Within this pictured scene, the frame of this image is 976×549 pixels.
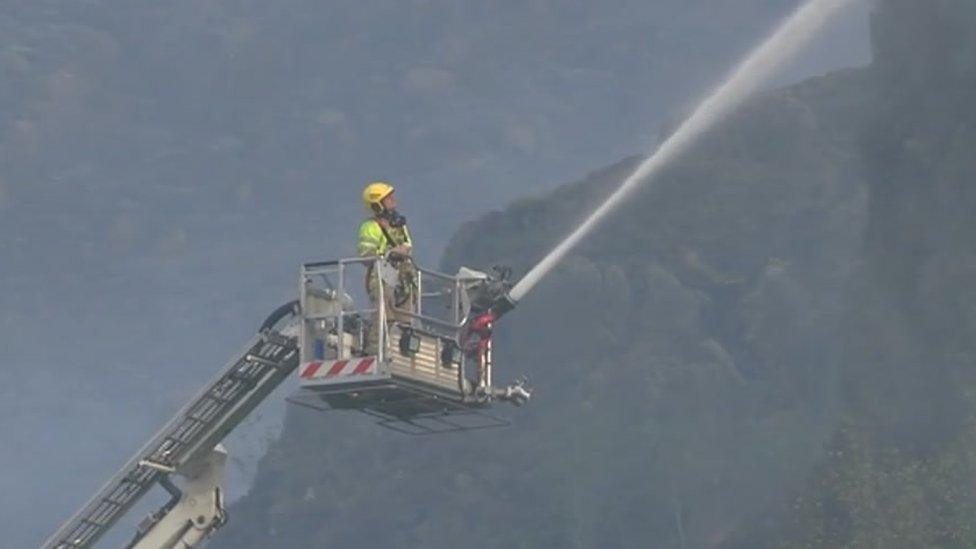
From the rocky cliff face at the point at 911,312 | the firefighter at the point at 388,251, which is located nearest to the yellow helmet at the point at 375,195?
the firefighter at the point at 388,251

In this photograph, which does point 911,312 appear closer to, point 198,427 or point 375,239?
point 375,239

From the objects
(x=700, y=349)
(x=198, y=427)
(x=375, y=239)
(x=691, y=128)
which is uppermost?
(x=700, y=349)

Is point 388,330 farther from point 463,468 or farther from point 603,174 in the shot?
point 603,174

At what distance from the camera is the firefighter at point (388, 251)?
2850 cm

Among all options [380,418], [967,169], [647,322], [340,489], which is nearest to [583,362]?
[647,322]

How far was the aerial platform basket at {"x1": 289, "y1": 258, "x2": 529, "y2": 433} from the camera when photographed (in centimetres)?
2780

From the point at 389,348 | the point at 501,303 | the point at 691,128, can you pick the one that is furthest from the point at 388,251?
the point at 691,128

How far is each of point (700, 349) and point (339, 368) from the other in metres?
139

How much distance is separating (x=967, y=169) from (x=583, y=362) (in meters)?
61.8

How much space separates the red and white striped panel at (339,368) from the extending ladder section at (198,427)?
67cm

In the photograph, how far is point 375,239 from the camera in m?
29.0

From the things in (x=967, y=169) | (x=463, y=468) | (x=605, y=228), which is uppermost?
(x=605, y=228)

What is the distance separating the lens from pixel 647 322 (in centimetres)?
16888

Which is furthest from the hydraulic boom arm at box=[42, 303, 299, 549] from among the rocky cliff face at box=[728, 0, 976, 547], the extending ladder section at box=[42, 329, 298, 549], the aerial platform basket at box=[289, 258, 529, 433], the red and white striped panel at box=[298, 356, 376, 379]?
the rocky cliff face at box=[728, 0, 976, 547]
